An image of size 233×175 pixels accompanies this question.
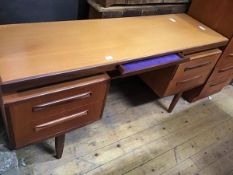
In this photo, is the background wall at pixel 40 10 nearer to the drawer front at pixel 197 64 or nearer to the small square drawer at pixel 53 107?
the small square drawer at pixel 53 107

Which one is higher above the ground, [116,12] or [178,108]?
[116,12]

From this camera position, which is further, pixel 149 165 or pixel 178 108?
pixel 178 108

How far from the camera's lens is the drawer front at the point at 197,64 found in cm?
137

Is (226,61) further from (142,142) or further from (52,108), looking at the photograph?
(52,108)

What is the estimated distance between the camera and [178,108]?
1.89 metres

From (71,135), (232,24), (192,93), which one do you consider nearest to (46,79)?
(71,135)

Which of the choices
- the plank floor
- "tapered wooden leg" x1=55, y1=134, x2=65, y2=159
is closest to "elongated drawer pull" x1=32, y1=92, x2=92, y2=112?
"tapered wooden leg" x1=55, y1=134, x2=65, y2=159

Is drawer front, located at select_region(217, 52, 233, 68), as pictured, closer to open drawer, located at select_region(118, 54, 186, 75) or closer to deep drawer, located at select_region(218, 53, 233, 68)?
deep drawer, located at select_region(218, 53, 233, 68)

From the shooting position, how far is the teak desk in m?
0.85

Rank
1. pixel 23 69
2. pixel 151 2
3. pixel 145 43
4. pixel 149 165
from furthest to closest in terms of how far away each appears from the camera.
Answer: pixel 151 2 → pixel 149 165 → pixel 145 43 → pixel 23 69

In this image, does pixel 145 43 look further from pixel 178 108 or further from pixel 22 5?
pixel 178 108

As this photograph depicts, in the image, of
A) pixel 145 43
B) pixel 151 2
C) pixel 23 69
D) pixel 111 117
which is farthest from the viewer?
pixel 111 117

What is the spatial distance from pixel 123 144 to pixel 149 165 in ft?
0.68

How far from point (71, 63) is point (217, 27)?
1.12 metres
